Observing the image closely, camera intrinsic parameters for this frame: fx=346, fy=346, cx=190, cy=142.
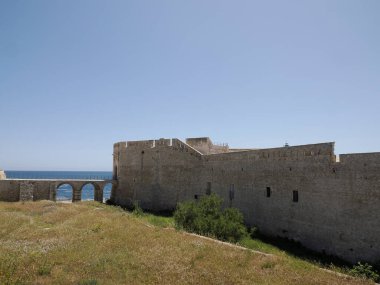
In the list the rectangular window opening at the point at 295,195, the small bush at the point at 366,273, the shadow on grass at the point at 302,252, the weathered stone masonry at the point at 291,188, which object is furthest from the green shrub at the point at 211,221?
the small bush at the point at 366,273

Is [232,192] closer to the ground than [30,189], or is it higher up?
higher up

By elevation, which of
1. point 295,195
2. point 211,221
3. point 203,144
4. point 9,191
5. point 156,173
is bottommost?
point 211,221

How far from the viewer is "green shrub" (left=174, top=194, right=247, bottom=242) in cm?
1475

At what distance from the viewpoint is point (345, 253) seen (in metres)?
14.3

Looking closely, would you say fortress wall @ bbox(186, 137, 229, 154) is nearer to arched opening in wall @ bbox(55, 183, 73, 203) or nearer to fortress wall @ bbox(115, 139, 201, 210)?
fortress wall @ bbox(115, 139, 201, 210)

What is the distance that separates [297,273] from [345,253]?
22.0ft

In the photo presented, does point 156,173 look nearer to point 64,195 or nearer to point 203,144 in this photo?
point 203,144

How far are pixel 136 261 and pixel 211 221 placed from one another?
20.4 ft

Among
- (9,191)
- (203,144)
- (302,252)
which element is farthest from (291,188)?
(9,191)

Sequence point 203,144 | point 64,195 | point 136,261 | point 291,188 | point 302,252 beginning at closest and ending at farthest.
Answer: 1. point 136,261
2. point 302,252
3. point 291,188
4. point 203,144
5. point 64,195

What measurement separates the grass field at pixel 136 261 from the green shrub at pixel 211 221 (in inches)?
78.0

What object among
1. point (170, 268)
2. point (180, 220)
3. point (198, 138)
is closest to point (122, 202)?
→ point (198, 138)

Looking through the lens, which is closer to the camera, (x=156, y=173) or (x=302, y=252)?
(x=302, y=252)

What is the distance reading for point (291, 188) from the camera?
17281 millimetres
